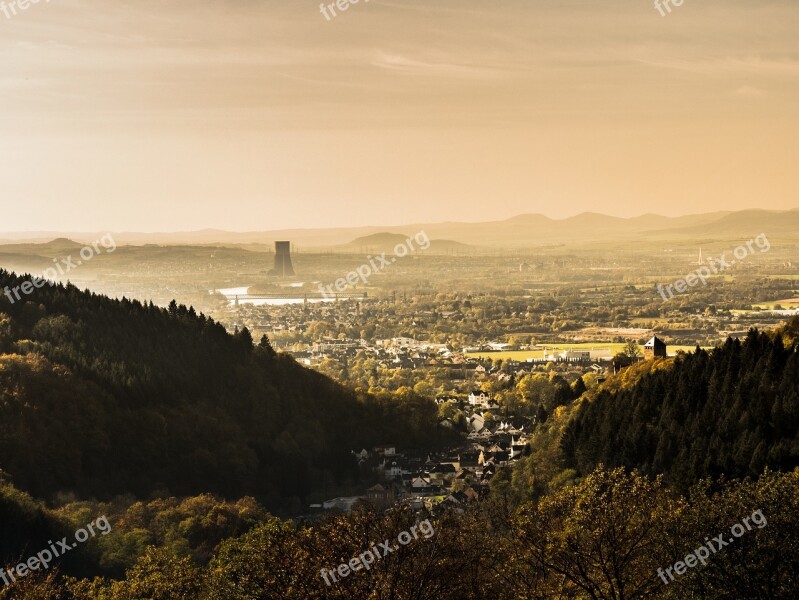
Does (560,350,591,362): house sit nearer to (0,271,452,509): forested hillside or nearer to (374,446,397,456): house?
(0,271,452,509): forested hillside

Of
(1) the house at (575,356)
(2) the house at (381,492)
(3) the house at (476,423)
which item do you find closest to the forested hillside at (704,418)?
(2) the house at (381,492)

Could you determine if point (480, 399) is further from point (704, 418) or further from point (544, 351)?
point (704, 418)

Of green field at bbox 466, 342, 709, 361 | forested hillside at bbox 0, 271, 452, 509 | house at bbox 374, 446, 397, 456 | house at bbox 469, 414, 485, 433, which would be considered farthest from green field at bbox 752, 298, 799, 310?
house at bbox 374, 446, 397, 456

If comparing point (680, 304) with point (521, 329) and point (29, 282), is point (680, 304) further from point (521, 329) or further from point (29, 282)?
point (29, 282)

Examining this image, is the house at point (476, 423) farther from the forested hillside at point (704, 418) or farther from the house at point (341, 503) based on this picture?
the forested hillside at point (704, 418)

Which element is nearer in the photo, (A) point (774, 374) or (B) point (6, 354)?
(A) point (774, 374)

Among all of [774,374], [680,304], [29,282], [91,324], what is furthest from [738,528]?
[680,304]

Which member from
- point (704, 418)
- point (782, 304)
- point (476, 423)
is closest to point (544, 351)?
point (476, 423)
